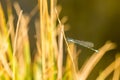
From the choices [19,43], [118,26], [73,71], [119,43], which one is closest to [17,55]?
[19,43]

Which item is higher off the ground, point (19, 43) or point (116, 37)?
point (19, 43)

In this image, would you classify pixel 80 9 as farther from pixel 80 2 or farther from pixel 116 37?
pixel 116 37

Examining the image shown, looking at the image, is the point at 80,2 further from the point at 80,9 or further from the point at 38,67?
the point at 38,67

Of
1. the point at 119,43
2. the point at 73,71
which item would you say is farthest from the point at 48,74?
the point at 119,43

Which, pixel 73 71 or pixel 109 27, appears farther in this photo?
pixel 109 27

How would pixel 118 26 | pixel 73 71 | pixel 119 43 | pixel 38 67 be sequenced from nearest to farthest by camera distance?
pixel 73 71, pixel 38 67, pixel 119 43, pixel 118 26

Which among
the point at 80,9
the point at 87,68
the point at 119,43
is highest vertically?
the point at 87,68

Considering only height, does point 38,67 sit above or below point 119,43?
above

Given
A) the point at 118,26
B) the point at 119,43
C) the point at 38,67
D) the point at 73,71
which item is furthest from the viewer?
the point at 118,26

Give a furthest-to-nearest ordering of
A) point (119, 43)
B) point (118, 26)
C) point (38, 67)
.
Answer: point (118, 26) < point (119, 43) < point (38, 67)
